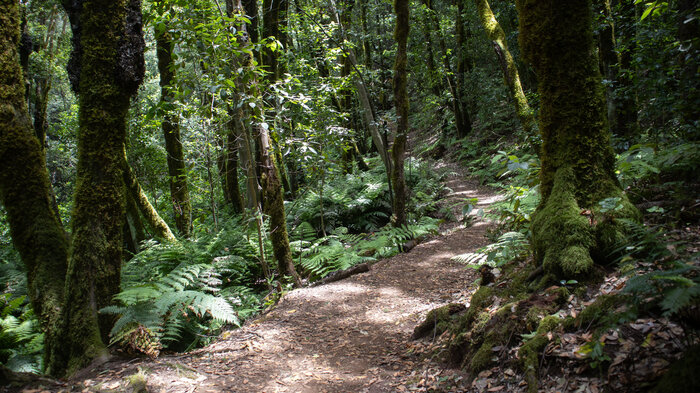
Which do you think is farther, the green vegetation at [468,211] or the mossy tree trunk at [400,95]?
the mossy tree trunk at [400,95]

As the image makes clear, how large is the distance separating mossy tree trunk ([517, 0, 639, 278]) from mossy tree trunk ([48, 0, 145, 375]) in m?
3.94

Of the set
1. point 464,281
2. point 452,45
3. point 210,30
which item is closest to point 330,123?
point 210,30

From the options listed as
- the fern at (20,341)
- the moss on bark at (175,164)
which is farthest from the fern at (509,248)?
the moss on bark at (175,164)

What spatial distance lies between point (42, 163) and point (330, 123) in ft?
20.2

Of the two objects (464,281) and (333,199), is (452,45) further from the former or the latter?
(464,281)

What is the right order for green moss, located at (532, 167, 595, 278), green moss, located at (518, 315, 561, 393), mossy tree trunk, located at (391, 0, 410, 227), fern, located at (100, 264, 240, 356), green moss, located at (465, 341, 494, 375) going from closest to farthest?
green moss, located at (518, 315, 561, 393) → green moss, located at (465, 341, 494, 375) → green moss, located at (532, 167, 595, 278) → fern, located at (100, 264, 240, 356) → mossy tree trunk, located at (391, 0, 410, 227)

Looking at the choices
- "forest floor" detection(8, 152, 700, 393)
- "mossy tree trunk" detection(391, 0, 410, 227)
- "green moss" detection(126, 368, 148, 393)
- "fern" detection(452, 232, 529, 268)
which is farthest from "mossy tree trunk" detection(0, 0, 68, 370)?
"mossy tree trunk" detection(391, 0, 410, 227)

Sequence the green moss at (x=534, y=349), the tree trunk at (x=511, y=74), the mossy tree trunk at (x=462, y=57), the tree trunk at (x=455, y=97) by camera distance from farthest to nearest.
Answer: the tree trunk at (x=455, y=97), the mossy tree trunk at (x=462, y=57), the tree trunk at (x=511, y=74), the green moss at (x=534, y=349)

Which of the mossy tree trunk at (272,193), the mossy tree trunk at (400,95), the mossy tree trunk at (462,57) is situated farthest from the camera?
the mossy tree trunk at (462,57)

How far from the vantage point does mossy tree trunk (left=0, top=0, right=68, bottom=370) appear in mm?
3891

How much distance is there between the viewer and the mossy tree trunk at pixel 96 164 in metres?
3.68

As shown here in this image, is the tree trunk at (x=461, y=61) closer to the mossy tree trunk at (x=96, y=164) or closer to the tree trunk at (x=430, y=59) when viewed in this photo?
the tree trunk at (x=430, y=59)

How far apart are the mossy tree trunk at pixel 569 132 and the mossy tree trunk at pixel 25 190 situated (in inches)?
184

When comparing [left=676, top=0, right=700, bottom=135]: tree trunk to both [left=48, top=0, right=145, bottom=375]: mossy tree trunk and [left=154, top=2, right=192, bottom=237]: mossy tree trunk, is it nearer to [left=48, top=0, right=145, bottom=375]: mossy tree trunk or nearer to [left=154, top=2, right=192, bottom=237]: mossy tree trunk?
[left=48, top=0, right=145, bottom=375]: mossy tree trunk
